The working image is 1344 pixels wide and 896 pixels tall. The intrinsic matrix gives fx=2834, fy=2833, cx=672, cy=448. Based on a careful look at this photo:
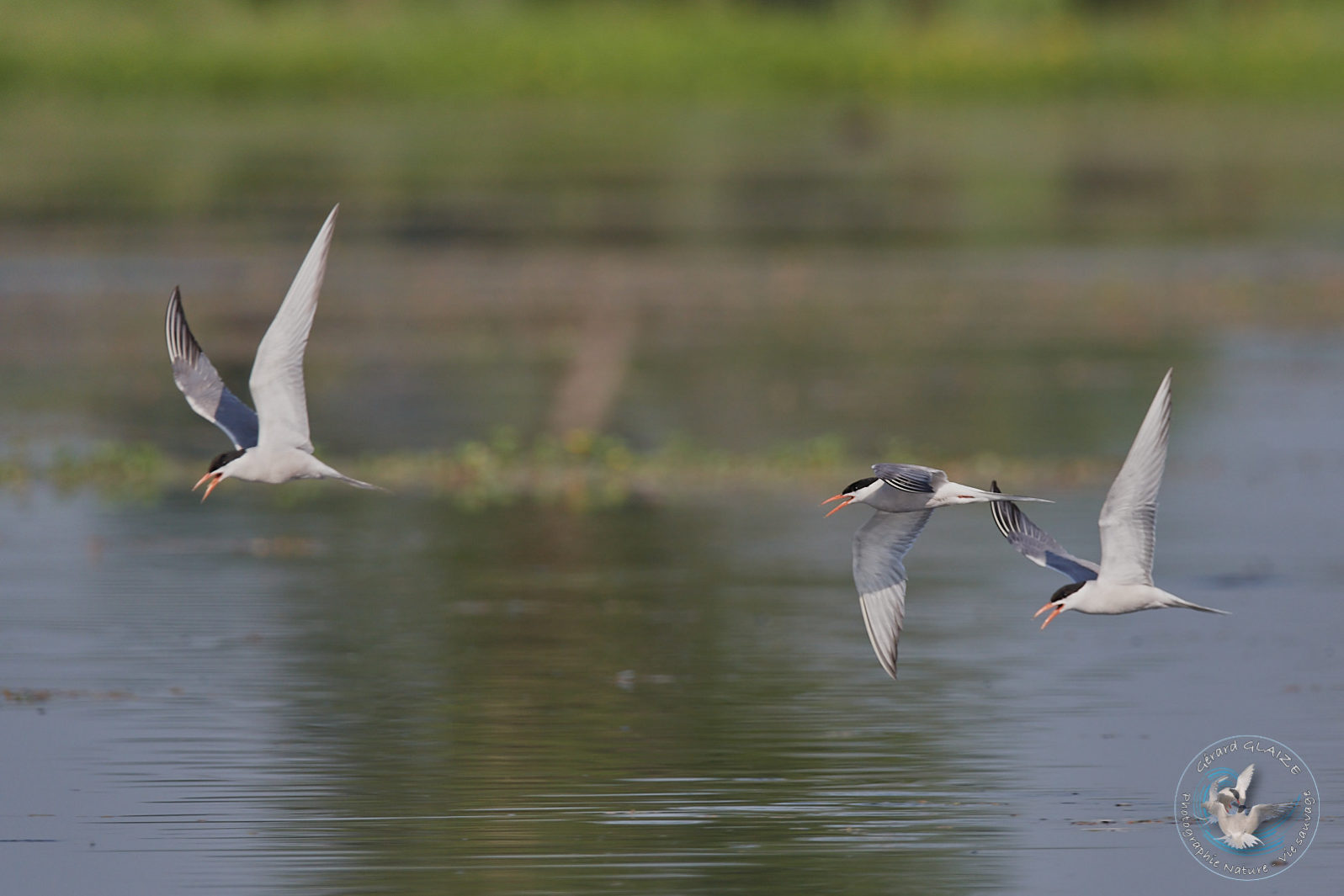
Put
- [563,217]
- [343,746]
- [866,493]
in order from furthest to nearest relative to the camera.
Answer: [563,217], [343,746], [866,493]

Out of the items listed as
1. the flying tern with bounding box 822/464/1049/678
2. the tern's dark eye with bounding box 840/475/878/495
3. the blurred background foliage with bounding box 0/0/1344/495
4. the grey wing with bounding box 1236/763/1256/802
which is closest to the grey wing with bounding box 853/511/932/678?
the flying tern with bounding box 822/464/1049/678

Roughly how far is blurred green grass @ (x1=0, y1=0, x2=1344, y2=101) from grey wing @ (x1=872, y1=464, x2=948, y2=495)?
6454 centimetres

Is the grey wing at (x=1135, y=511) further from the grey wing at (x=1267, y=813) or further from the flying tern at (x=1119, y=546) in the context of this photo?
the grey wing at (x=1267, y=813)

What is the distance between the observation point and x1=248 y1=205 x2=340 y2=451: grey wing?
36.1 feet

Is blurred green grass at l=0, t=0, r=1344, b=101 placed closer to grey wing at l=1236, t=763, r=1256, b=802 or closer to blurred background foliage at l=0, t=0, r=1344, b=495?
blurred background foliage at l=0, t=0, r=1344, b=495

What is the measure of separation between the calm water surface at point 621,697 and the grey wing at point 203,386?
4.78 ft

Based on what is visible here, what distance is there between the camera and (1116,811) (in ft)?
36.5

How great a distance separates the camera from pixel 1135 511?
33.2ft

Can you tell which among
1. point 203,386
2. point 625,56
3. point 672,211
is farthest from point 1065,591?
point 625,56

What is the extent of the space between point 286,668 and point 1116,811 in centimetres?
470

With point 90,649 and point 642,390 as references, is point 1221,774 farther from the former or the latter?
point 642,390

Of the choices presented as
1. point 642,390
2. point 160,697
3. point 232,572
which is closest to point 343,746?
point 160,697

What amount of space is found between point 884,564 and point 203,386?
2.87 meters

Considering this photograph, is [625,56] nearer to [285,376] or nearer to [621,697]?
[621,697]
